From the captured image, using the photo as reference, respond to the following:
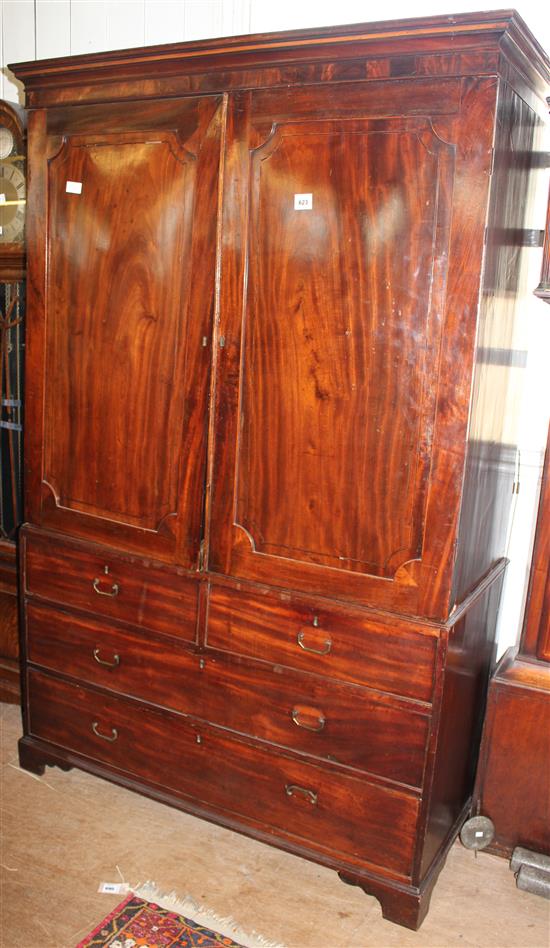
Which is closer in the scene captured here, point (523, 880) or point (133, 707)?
point (523, 880)

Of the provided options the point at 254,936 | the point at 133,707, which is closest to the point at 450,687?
the point at 254,936

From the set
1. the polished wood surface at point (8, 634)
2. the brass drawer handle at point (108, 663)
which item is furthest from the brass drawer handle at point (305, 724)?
the polished wood surface at point (8, 634)

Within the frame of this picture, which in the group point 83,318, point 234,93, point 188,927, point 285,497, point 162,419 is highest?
point 234,93

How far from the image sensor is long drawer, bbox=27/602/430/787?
191 centimetres

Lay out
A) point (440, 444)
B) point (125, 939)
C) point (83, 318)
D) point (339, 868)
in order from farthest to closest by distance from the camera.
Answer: point (83, 318) < point (339, 868) < point (125, 939) < point (440, 444)

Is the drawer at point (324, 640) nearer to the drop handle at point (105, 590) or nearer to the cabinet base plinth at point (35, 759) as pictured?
the drop handle at point (105, 590)

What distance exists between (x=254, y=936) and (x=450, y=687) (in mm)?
776

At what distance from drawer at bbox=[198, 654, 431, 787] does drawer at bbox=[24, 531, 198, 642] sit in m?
0.17

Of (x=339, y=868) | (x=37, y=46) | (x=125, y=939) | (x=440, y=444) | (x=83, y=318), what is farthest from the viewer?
(x=37, y=46)

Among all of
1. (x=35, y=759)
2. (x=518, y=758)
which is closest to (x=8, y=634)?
(x=35, y=759)

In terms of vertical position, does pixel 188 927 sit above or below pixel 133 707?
below

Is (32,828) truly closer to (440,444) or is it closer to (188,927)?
(188,927)

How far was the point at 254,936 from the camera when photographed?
1.93 m

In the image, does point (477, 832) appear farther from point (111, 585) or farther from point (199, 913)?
point (111, 585)
